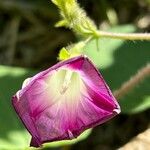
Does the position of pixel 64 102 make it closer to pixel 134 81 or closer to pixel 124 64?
pixel 134 81

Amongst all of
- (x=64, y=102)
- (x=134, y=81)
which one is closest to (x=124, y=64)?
(x=134, y=81)

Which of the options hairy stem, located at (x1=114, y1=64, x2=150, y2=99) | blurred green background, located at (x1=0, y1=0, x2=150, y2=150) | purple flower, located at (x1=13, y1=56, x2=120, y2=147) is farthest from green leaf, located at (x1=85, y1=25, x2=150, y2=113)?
purple flower, located at (x1=13, y1=56, x2=120, y2=147)

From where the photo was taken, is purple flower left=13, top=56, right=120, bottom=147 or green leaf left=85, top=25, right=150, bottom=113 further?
green leaf left=85, top=25, right=150, bottom=113

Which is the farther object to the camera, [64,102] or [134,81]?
[134,81]

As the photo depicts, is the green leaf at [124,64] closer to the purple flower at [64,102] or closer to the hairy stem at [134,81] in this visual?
the hairy stem at [134,81]

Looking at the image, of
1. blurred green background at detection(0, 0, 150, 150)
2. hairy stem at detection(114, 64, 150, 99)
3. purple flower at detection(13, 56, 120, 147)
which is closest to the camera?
purple flower at detection(13, 56, 120, 147)

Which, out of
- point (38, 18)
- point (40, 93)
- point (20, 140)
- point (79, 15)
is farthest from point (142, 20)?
point (40, 93)

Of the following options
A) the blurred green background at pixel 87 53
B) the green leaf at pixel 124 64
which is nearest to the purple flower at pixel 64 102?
the blurred green background at pixel 87 53

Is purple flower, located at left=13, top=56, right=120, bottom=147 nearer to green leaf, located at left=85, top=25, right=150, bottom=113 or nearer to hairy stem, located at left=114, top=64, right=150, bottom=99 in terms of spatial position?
hairy stem, located at left=114, top=64, right=150, bottom=99
